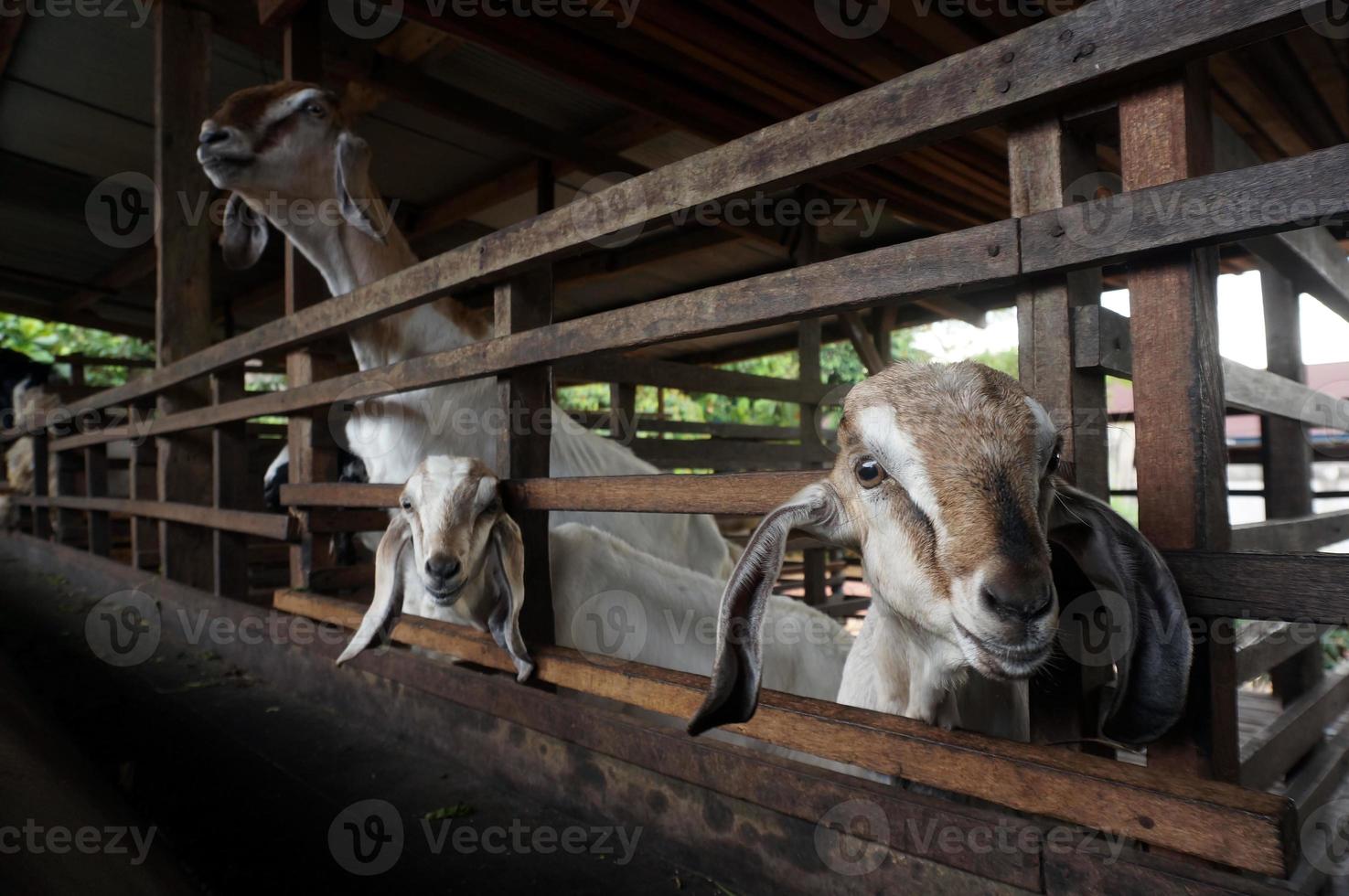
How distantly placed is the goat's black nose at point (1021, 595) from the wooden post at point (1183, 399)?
233 millimetres

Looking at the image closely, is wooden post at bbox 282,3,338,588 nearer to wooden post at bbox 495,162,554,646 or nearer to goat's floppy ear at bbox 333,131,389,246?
goat's floppy ear at bbox 333,131,389,246

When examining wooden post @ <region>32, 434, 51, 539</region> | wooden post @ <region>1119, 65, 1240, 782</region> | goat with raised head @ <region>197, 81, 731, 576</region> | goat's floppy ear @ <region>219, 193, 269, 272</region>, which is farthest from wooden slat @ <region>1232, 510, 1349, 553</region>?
wooden post @ <region>32, 434, 51, 539</region>

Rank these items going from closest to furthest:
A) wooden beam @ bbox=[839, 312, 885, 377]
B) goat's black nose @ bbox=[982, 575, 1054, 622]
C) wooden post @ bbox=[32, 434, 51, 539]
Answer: goat's black nose @ bbox=[982, 575, 1054, 622], wooden beam @ bbox=[839, 312, 885, 377], wooden post @ bbox=[32, 434, 51, 539]

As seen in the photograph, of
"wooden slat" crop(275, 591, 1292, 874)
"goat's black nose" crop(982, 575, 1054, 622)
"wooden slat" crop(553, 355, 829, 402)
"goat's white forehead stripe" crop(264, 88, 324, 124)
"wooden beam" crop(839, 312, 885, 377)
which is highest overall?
"goat's white forehead stripe" crop(264, 88, 324, 124)

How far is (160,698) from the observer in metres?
2.80

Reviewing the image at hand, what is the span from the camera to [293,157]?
10.4 feet

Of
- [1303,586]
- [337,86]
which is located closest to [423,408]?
[1303,586]

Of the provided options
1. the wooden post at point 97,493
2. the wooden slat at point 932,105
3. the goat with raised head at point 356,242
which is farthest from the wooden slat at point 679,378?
the wooden post at point 97,493

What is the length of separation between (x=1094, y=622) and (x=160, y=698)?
3.04 meters

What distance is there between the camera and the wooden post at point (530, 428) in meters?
2.12

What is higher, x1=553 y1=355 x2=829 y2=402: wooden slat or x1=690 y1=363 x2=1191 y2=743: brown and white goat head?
x1=553 y1=355 x2=829 y2=402: wooden slat

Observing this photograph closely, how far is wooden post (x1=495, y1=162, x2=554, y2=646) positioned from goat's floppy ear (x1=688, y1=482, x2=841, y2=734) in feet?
3.10

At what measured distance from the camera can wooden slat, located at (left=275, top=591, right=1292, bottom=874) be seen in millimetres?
945

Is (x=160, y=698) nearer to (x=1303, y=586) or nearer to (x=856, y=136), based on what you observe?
(x=856, y=136)
